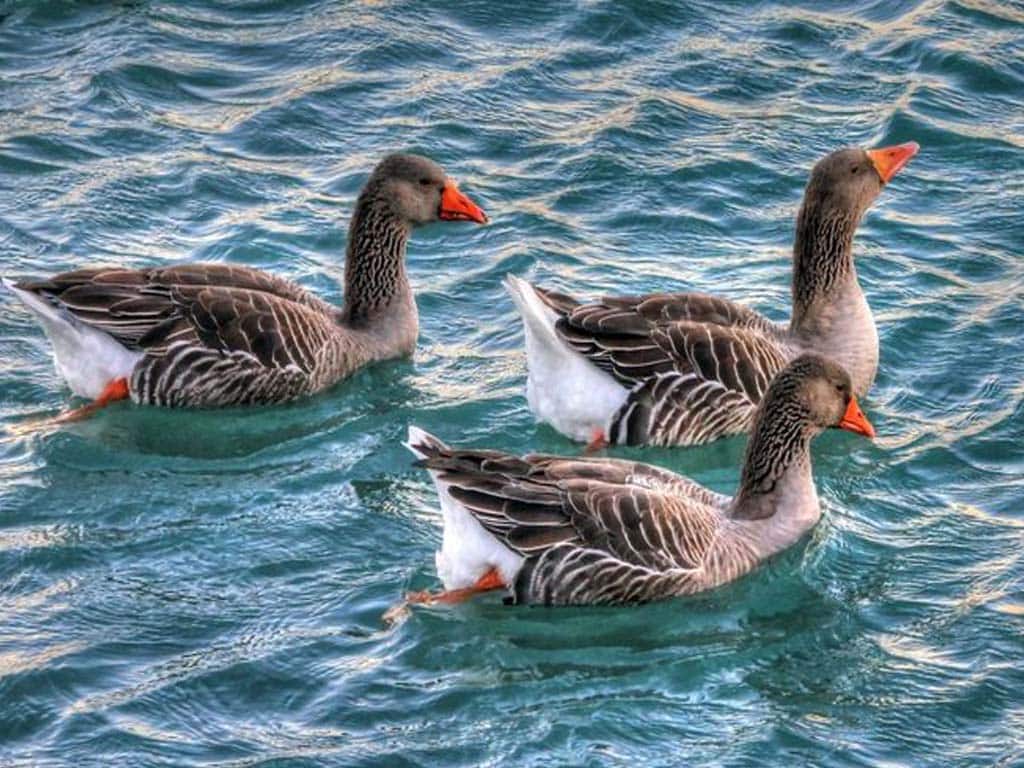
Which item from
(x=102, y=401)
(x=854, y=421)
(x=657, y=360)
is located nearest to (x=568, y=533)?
(x=854, y=421)

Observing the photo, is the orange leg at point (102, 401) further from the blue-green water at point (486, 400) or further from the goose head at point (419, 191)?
the goose head at point (419, 191)

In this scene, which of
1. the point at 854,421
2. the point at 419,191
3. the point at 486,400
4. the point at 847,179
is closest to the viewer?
the point at 854,421

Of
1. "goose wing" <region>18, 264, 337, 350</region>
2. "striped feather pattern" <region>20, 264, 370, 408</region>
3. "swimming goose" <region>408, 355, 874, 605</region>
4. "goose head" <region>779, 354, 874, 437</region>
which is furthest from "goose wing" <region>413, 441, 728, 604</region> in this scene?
"goose wing" <region>18, 264, 337, 350</region>

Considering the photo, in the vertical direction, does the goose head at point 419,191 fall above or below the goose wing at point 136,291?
above

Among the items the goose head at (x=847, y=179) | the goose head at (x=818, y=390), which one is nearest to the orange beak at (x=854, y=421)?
the goose head at (x=818, y=390)

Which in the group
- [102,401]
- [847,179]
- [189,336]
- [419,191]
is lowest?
[102,401]

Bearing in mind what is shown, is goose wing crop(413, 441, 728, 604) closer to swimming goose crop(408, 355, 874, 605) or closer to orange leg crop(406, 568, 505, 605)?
swimming goose crop(408, 355, 874, 605)

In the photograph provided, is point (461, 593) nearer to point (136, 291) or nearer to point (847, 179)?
point (136, 291)

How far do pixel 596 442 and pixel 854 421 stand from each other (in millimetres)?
1764

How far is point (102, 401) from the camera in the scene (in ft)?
42.7

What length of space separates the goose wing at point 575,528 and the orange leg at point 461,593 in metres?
0.12

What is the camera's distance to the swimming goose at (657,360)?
1259 cm

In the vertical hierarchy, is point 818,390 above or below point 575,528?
above

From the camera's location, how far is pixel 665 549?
10789 millimetres
